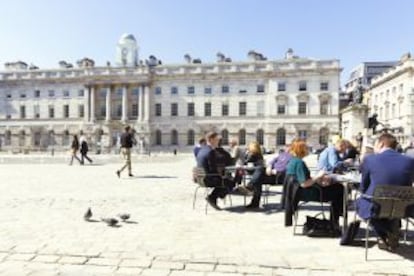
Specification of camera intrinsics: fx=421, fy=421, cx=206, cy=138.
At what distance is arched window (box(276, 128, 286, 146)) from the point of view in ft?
206

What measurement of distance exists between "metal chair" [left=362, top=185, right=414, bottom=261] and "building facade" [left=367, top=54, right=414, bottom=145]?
150ft

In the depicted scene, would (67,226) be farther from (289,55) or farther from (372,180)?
(289,55)

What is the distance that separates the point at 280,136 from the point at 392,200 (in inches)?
2298

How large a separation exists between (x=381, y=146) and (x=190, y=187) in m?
8.22

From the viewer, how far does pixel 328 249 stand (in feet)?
19.1

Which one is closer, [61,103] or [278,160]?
[278,160]

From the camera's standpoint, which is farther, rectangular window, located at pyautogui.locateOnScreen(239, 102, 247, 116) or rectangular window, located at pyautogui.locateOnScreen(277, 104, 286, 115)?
rectangular window, located at pyautogui.locateOnScreen(239, 102, 247, 116)

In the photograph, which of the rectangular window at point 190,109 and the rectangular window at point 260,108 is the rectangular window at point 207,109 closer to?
the rectangular window at point 190,109

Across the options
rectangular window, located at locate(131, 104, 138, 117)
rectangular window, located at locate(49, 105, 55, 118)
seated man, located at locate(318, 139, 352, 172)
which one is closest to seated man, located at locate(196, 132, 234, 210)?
seated man, located at locate(318, 139, 352, 172)

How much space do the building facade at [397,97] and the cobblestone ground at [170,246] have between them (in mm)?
44749

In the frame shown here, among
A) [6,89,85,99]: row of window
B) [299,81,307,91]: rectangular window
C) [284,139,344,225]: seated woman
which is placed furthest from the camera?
[6,89,85,99]: row of window

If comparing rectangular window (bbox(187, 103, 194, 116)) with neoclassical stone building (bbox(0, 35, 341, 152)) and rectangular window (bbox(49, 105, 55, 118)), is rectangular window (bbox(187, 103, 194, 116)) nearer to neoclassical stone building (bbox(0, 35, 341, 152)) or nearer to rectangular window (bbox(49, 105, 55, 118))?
neoclassical stone building (bbox(0, 35, 341, 152))

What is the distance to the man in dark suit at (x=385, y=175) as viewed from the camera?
5496mm

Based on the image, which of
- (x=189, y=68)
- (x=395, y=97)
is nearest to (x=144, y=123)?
(x=189, y=68)
